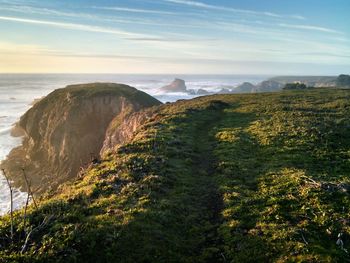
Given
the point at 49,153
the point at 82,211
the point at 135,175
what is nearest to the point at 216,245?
the point at 82,211

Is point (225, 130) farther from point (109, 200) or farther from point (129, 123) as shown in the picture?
point (129, 123)

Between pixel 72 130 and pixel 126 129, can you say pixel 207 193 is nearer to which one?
pixel 126 129

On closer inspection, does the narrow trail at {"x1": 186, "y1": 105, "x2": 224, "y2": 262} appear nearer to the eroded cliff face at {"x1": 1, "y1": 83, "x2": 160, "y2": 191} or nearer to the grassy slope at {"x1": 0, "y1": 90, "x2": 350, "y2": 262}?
the grassy slope at {"x1": 0, "y1": 90, "x2": 350, "y2": 262}

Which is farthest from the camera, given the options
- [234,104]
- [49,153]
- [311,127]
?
[49,153]

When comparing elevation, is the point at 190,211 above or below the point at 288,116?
below

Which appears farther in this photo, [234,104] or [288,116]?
[234,104]
